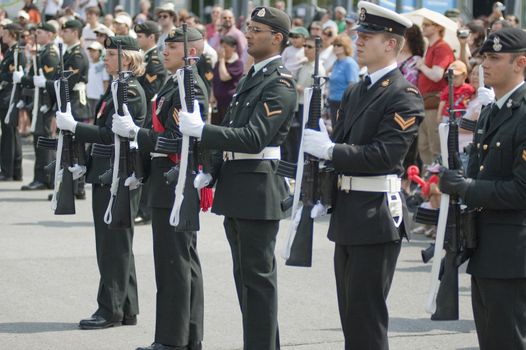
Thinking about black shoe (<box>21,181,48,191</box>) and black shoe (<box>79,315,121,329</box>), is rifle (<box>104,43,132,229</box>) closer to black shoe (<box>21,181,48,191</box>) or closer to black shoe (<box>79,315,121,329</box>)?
black shoe (<box>79,315,121,329</box>)

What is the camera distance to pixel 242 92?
6125 millimetres

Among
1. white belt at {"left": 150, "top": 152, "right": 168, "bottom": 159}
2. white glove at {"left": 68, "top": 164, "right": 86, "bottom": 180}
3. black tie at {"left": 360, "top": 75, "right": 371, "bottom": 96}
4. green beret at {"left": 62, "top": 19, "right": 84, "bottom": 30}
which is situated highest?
green beret at {"left": 62, "top": 19, "right": 84, "bottom": 30}

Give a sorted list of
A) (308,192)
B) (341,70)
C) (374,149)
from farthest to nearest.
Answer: (341,70) → (308,192) → (374,149)

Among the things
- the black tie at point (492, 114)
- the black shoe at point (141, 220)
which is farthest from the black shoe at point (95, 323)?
the black shoe at point (141, 220)

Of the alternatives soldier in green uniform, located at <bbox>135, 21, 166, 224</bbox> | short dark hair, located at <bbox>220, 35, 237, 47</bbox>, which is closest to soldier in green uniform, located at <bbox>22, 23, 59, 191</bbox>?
short dark hair, located at <bbox>220, 35, 237, 47</bbox>

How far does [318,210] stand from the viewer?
539 centimetres

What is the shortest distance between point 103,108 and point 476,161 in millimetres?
3129

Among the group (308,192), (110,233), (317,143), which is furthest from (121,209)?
(317,143)

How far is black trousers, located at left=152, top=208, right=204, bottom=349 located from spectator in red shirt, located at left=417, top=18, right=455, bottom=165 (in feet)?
19.7

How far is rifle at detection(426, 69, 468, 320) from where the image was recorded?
5125mm

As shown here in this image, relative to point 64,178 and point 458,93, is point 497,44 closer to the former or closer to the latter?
point 64,178

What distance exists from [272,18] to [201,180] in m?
0.97

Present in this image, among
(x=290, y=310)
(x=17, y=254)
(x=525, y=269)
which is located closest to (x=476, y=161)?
(x=525, y=269)

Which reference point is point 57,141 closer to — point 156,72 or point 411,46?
point 156,72
